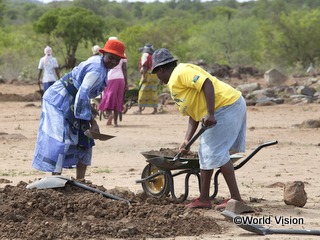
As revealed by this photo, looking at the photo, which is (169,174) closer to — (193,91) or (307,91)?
(193,91)

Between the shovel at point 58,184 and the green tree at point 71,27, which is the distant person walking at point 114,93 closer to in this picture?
the shovel at point 58,184

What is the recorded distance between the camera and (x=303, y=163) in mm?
11320

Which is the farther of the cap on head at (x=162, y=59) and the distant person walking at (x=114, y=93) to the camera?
the distant person walking at (x=114, y=93)

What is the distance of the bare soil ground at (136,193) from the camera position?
258 inches

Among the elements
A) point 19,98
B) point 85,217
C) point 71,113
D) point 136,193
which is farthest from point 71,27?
point 85,217

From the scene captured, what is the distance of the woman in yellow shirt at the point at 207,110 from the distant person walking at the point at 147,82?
34.8ft

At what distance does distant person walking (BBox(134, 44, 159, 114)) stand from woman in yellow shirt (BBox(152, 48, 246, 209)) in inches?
417

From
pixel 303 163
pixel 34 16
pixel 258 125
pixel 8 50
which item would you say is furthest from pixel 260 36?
pixel 34 16

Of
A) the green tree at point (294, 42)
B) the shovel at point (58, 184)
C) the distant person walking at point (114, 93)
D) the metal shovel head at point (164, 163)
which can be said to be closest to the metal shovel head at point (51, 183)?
the shovel at point (58, 184)

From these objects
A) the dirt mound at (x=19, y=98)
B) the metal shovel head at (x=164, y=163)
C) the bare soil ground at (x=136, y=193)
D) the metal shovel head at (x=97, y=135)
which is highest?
the metal shovel head at (x=97, y=135)

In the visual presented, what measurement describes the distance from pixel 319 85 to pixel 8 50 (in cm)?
1884

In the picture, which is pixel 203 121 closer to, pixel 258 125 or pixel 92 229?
pixel 92 229

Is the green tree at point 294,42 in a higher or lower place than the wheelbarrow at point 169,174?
higher

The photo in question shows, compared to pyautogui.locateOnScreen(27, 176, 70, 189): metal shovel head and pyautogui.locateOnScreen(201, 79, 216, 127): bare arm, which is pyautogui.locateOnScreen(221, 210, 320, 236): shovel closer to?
pyautogui.locateOnScreen(201, 79, 216, 127): bare arm
